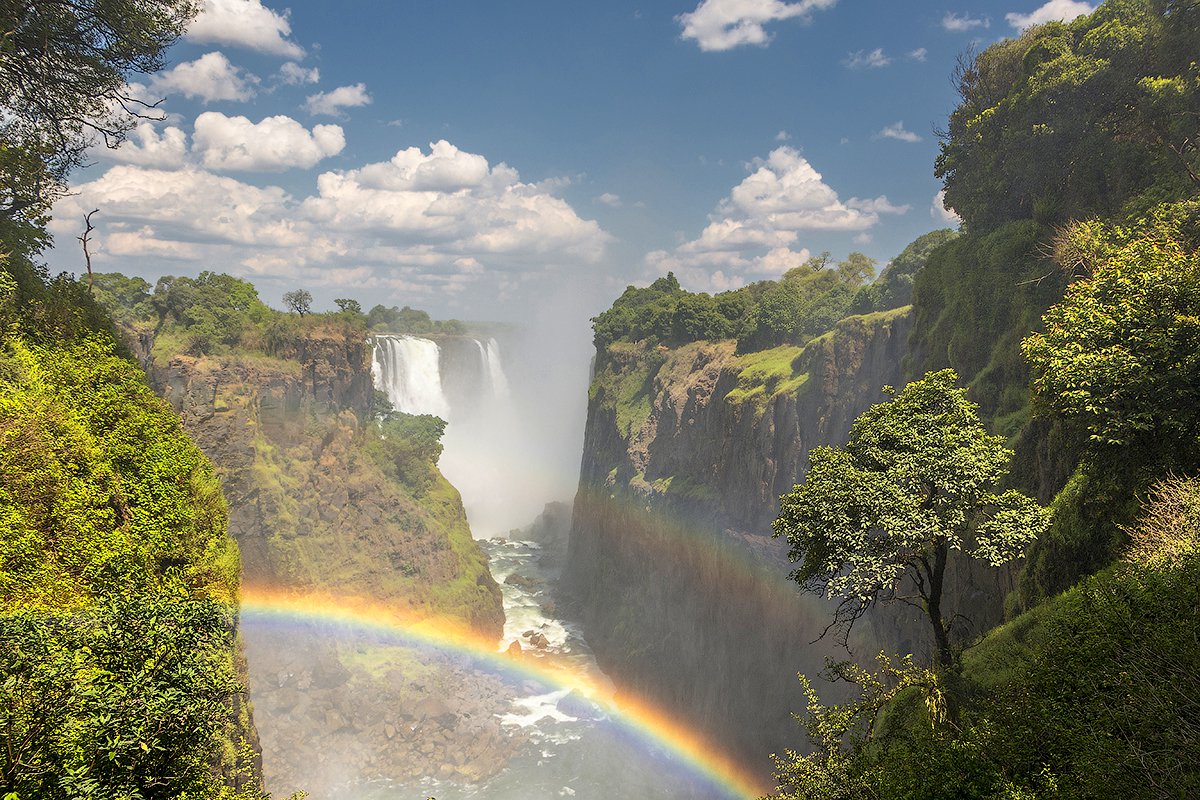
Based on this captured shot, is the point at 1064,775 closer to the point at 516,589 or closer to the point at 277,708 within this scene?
the point at 277,708

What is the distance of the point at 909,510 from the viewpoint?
16484mm

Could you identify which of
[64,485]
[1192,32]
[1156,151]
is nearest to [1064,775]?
[64,485]

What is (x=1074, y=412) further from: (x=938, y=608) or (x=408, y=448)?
(x=408, y=448)

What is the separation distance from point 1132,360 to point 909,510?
647cm

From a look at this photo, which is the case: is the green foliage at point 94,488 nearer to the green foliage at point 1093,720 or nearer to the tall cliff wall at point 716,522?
the green foliage at point 1093,720

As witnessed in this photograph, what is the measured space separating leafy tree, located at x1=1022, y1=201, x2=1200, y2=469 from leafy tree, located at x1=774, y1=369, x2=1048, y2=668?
2.19 m

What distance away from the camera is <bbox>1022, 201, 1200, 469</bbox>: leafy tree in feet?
50.8

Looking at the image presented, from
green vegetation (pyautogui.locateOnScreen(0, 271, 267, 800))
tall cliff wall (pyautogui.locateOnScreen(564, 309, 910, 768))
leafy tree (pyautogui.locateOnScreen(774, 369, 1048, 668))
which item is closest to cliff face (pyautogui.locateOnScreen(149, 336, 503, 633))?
tall cliff wall (pyautogui.locateOnScreen(564, 309, 910, 768))

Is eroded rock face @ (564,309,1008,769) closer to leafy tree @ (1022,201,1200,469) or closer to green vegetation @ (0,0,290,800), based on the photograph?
leafy tree @ (1022,201,1200,469)

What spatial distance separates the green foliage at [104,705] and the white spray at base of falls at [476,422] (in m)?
81.6

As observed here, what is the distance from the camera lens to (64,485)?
16875 mm

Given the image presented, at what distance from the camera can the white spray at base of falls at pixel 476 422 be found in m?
96.2

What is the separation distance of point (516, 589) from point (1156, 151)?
70258 millimetres

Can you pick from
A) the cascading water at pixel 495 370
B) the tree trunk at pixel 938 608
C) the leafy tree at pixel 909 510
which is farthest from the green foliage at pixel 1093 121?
the cascading water at pixel 495 370
